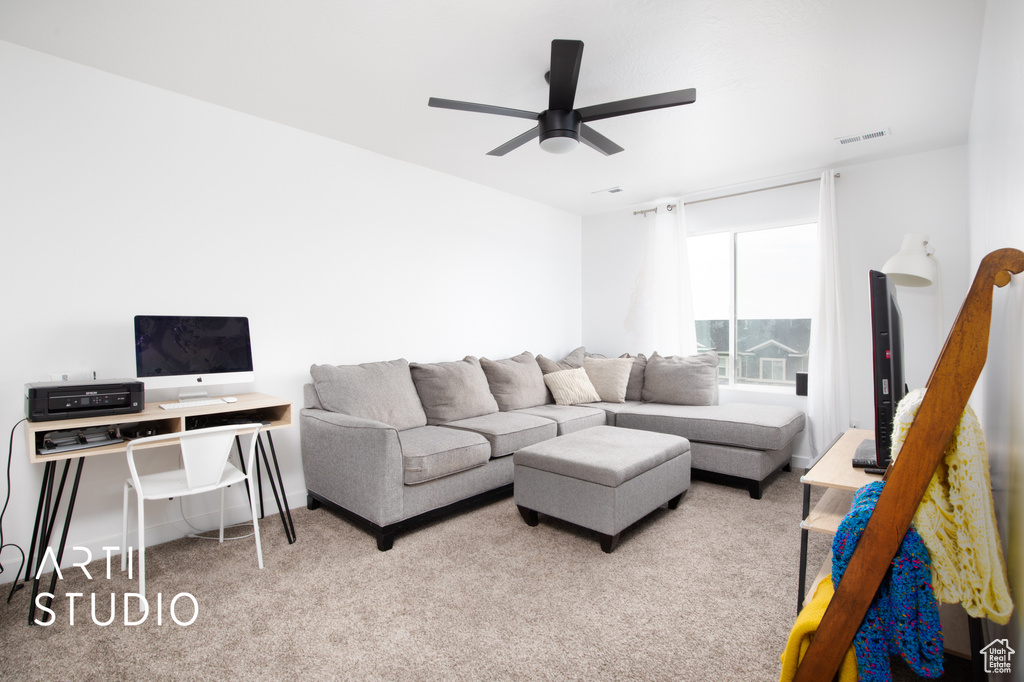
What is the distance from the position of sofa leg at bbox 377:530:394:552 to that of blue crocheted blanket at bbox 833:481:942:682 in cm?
214

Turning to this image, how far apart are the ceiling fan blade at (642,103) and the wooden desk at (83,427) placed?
87.1 inches

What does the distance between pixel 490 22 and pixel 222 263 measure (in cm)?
205

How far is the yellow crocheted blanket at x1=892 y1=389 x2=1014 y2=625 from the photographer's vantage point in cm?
101

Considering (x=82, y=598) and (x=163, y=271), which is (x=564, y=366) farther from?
(x=82, y=598)

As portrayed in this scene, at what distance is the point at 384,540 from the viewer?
261cm

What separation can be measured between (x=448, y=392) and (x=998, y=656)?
9.81 feet

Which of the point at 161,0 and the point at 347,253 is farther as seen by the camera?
the point at 347,253

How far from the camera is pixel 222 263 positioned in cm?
296

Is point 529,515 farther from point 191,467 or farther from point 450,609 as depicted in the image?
point 191,467

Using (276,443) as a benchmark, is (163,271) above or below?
above

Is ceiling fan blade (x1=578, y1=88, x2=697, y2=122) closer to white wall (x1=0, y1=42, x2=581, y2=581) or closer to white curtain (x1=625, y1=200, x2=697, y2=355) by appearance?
white wall (x1=0, y1=42, x2=581, y2=581)

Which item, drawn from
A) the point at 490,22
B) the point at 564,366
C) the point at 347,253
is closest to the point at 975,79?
the point at 490,22

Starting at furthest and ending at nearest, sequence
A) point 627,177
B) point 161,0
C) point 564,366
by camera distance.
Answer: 1. point 564,366
2. point 627,177
3. point 161,0

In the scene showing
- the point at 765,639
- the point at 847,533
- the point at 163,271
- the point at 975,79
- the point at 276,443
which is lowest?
the point at 765,639
